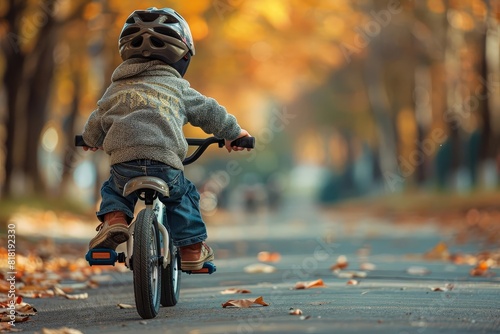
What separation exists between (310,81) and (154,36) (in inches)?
1681

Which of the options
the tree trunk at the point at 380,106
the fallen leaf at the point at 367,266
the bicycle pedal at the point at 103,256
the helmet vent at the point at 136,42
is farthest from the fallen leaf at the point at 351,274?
the tree trunk at the point at 380,106

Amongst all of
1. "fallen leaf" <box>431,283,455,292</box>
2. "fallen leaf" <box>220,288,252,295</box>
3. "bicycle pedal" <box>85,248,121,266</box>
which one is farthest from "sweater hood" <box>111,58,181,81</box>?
"fallen leaf" <box>431,283,455,292</box>

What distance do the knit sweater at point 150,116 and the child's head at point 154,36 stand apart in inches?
3.0

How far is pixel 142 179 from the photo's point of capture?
23.9 ft

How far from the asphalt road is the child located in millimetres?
635

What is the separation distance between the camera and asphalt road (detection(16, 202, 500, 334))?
6.65 m

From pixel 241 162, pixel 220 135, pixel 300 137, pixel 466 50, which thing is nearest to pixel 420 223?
pixel 466 50

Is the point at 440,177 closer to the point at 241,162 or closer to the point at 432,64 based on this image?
the point at 432,64

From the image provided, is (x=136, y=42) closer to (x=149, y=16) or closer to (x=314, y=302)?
(x=149, y=16)

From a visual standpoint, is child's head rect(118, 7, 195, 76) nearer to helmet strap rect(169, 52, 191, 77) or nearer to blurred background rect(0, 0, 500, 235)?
helmet strap rect(169, 52, 191, 77)

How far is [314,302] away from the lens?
8133 mm

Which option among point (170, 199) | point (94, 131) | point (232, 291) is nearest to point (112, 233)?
point (170, 199)

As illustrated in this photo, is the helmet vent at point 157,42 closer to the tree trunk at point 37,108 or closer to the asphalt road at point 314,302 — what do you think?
the asphalt road at point 314,302

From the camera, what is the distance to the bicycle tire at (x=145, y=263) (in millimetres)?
7020
